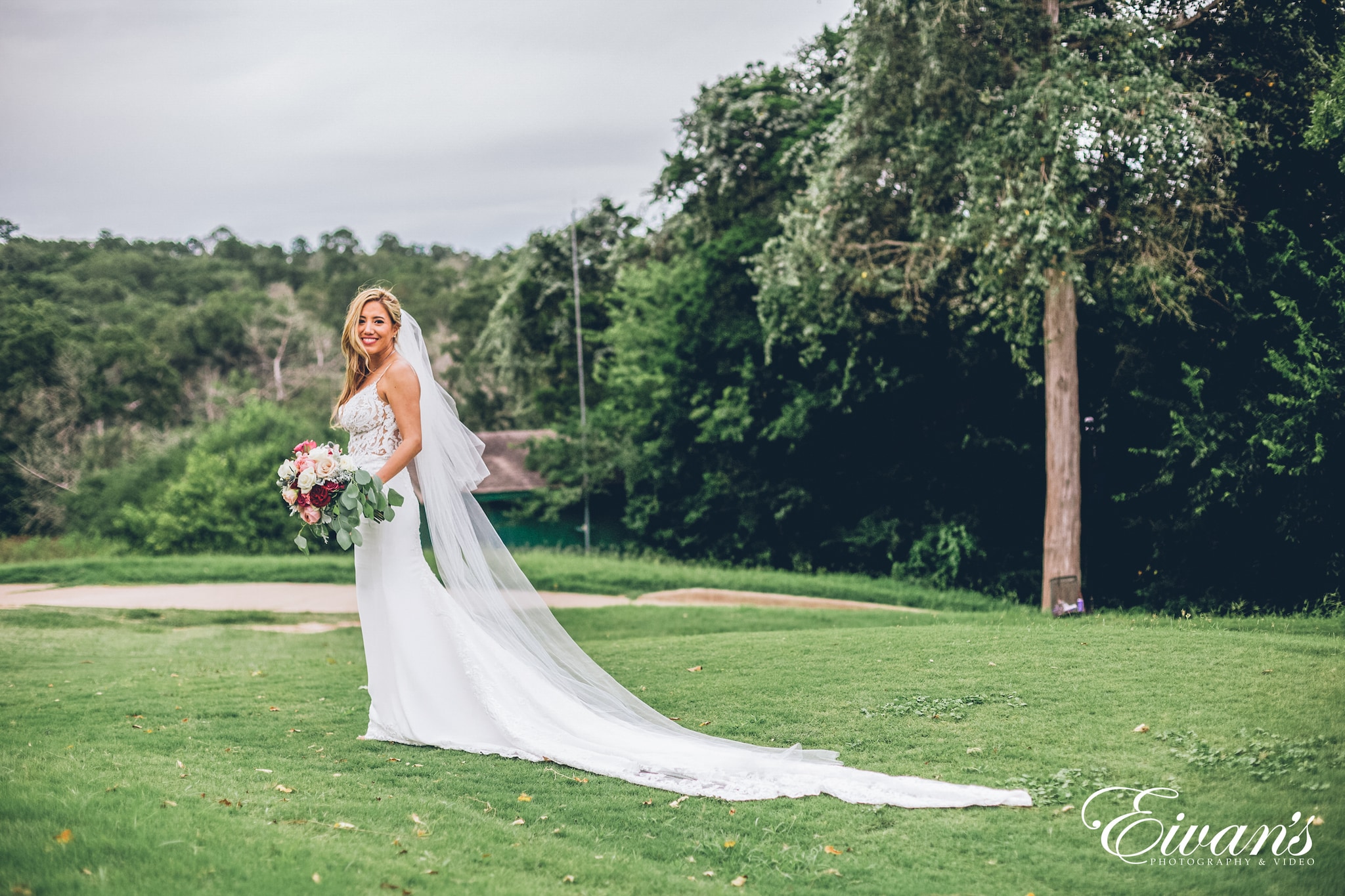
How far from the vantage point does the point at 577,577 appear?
1858 cm

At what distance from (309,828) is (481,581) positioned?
2199 mm

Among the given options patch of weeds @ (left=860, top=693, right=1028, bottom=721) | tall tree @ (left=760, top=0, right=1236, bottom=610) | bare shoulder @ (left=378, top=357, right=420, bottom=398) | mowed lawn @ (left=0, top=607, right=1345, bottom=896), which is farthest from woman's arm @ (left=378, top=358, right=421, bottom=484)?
tall tree @ (left=760, top=0, right=1236, bottom=610)

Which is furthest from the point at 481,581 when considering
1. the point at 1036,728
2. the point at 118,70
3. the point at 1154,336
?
the point at 118,70

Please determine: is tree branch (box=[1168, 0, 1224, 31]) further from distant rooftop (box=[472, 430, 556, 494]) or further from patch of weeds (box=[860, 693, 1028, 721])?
distant rooftop (box=[472, 430, 556, 494])

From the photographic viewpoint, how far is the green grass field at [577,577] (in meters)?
17.6

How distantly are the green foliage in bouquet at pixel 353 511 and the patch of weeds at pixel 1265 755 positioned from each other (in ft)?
15.3

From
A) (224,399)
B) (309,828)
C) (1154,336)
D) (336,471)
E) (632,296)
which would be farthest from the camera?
(224,399)

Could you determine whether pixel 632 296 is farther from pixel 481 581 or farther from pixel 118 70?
pixel 481 581

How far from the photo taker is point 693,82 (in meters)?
23.7

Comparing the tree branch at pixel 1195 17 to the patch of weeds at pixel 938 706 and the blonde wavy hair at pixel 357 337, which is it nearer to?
the patch of weeds at pixel 938 706

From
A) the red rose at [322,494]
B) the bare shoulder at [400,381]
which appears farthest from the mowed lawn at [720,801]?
the bare shoulder at [400,381]

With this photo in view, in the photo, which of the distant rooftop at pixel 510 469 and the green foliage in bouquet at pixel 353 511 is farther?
the distant rooftop at pixel 510 469

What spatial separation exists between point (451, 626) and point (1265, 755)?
4.58 metres

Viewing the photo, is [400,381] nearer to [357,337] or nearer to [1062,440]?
[357,337]
